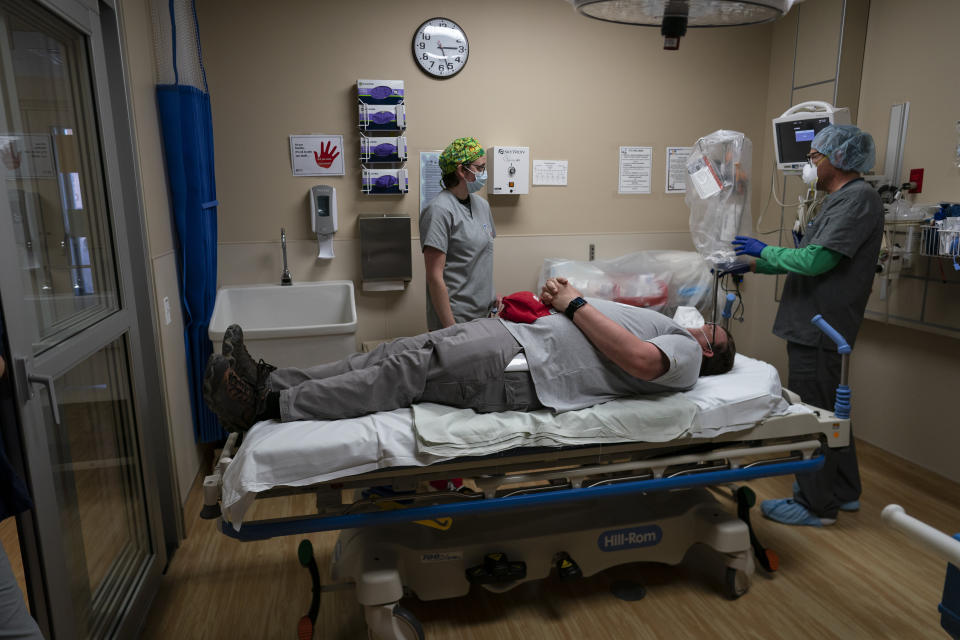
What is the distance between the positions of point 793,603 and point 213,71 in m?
3.36

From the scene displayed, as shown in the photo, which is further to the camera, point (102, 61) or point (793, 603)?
point (793, 603)

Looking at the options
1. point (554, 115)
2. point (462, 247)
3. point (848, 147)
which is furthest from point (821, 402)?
point (554, 115)

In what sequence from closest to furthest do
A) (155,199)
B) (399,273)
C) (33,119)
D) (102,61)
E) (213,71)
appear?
(33,119), (102,61), (155,199), (213,71), (399,273)

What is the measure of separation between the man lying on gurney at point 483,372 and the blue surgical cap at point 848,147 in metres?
1.05

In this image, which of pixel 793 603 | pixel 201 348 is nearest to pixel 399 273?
pixel 201 348

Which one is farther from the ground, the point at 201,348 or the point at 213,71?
the point at 213,71

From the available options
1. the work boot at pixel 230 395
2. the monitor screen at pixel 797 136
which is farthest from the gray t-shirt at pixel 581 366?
the monitor screen at pixel 797 136

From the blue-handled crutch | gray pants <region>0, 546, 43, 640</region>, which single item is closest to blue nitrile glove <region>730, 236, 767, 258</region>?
the blue-handled crutch

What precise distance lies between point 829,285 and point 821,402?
477mm

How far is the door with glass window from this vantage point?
1434mm

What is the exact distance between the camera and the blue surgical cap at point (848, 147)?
2.45 meters

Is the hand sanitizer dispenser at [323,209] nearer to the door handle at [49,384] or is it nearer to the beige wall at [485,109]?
the beige wall at [485,109]

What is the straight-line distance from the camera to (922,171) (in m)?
2.94

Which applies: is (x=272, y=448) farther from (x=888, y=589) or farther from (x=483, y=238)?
→ (x=888, y=589)
